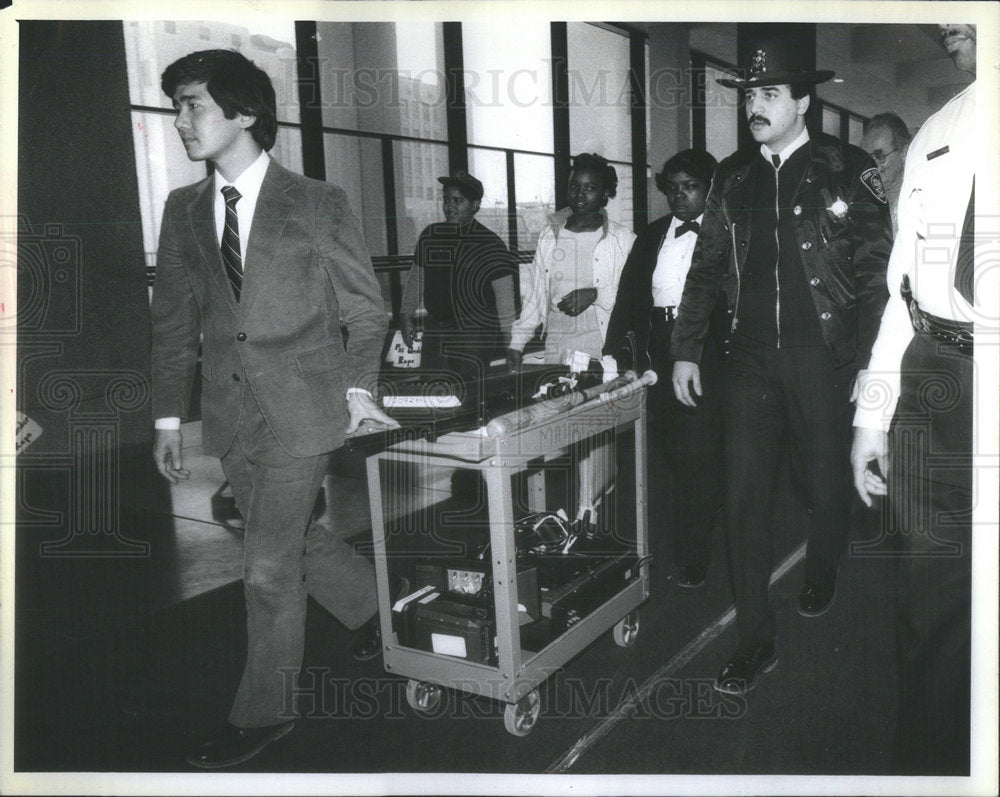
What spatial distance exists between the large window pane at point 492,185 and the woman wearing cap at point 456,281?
3 cm

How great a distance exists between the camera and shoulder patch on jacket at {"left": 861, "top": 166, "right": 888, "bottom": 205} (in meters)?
2.29

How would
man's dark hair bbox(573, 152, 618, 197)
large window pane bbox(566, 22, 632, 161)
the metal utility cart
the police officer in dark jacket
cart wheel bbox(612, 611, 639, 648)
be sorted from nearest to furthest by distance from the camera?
the metal utility cart → large window pane bbox(566, 22, 632, 161) → the police officer in dark jacket → cart wheel bbox(612, 611, 639, 648) → man's dark hair bbox(573, 152, 618, 197)

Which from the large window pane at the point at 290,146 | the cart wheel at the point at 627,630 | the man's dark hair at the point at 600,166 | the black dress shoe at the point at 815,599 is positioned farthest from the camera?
the large window pane at the point at 290,146

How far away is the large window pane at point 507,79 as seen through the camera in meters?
2.06

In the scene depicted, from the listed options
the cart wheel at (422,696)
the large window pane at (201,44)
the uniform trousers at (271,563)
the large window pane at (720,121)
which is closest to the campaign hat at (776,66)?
the large window pane at (720,121)

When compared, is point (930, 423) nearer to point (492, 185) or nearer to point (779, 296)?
point (779, 296)

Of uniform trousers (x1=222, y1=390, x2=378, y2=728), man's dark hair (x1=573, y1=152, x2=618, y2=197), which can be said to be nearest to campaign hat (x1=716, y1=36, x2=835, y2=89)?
man's dark hair (x1=573, y1=152, x2=618, y2=197)

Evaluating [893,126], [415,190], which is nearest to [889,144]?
[893,126]

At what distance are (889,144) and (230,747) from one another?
8.54ft

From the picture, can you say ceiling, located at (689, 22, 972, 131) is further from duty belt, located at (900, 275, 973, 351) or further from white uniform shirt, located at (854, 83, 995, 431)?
duty belt, located at (900, 275, 973, 351)

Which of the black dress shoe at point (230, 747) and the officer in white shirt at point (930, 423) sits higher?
the officer in white shirt at point (930, 423)

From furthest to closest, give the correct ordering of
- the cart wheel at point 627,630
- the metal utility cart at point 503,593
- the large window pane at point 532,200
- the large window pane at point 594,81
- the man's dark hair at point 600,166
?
the large window pane at point 532,200 < the man's dark hair at point 600,166 < the cart wheel at point 627,630 < the large window pane at point 594,81 < the metal utility cart at point 503,593

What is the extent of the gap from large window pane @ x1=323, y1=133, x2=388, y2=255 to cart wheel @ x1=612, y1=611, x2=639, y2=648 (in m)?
1.36

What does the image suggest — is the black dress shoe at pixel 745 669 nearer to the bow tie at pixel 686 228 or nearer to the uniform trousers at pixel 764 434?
the uniform trousers at pixel 764 434
